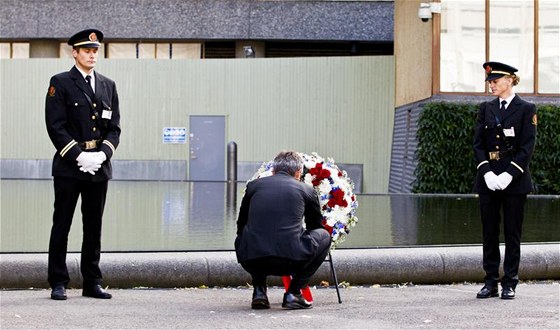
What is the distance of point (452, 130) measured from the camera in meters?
21.9

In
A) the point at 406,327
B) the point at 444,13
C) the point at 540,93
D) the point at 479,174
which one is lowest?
the point at 406,327

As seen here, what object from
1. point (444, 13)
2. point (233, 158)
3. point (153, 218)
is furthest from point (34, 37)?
point (153, 218)

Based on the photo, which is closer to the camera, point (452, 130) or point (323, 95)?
point (452, 130)

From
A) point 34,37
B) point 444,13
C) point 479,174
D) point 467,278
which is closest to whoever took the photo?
point 479,174

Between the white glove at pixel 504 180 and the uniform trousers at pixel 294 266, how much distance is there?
60.4 inches

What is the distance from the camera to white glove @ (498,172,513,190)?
8.56m

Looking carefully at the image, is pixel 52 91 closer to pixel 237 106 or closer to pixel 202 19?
pixel 237 106

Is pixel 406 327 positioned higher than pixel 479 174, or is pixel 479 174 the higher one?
pixel 479 174

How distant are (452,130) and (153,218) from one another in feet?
28.0

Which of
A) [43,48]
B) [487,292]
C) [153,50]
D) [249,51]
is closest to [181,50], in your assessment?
[153,50]

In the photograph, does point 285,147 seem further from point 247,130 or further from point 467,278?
point 467,278

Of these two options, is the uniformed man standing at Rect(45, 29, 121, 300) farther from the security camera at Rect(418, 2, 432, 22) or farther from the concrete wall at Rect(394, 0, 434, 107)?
the concrete wall at Rect(394, 0, 434, 107)

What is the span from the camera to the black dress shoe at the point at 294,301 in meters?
7.90

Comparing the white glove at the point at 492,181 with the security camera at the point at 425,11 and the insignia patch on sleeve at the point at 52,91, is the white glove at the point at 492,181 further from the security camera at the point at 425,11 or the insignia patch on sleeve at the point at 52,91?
the security camera at the point at 425,11
